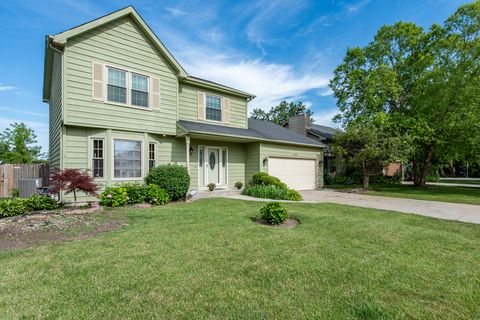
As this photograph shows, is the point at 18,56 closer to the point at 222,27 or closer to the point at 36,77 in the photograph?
the point at 36,77

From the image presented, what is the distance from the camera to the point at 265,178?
40.5 feet

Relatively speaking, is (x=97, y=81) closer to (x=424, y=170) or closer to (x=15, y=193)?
(x=15, y=193)

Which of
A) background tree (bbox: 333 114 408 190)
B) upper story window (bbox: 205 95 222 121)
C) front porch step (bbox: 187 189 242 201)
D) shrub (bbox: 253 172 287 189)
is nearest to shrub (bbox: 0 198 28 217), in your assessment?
front porch step (bbox: 187 189 242 201)

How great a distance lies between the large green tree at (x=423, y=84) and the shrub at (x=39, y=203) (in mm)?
17907

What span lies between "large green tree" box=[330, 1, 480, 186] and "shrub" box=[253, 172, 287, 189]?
902cm

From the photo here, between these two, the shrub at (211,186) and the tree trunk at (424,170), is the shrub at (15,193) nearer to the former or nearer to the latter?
the shrub at (211,186)

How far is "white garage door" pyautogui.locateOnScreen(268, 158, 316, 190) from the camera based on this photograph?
14.1m

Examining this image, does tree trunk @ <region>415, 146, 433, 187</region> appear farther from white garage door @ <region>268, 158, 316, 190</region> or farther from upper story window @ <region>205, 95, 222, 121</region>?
upper story window @ <region>205, 95, 222, 121</region>

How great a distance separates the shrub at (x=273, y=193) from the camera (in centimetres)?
1081

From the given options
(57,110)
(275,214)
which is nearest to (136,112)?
(57,110)

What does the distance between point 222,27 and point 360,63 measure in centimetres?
1344

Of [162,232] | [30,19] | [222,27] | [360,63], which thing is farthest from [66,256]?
[360,63]

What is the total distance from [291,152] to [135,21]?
10188 mm

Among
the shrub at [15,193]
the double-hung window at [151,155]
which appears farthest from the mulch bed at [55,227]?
the shrub at [15,193]
